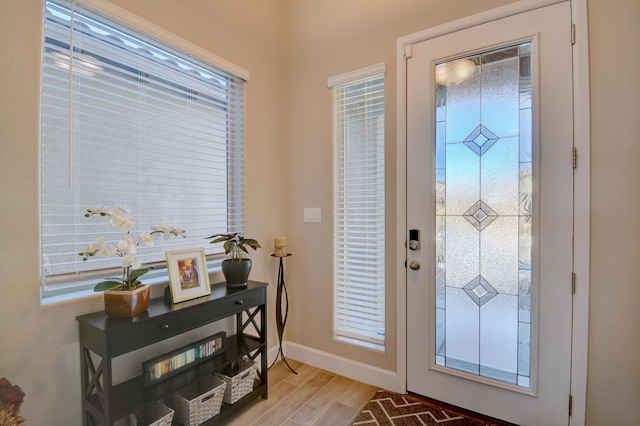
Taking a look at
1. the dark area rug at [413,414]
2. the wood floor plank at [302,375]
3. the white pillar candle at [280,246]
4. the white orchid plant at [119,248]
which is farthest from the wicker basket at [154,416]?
the white pillar candle at [280,246]

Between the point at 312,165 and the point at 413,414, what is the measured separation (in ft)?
6.23

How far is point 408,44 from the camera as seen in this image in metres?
2.02

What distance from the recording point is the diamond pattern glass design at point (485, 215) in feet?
5.60

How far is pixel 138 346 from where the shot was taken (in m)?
1.34

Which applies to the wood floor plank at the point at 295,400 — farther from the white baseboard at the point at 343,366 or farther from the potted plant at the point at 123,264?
the potted plant at the point at 123,264

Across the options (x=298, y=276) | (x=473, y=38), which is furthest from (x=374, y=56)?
(x=298, y=276)

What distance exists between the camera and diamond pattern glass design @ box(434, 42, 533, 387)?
171 centimetres

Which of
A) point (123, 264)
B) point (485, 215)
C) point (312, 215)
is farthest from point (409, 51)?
point (123, 264)

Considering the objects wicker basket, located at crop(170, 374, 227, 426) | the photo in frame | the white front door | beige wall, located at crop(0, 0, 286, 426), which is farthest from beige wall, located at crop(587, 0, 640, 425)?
beige wall, located at crop(0, 0, 286, 426)

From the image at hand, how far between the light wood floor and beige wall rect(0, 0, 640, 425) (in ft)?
0.73

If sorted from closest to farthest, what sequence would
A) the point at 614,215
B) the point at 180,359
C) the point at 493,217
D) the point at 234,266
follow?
1. the point at 614,215
2. the point at 180,359
3. the point at 493,217
4. the point at 234,266

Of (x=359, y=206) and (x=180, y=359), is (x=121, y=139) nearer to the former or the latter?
(x=180, y=359)

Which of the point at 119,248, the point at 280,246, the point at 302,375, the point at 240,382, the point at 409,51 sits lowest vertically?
the point at 302,375

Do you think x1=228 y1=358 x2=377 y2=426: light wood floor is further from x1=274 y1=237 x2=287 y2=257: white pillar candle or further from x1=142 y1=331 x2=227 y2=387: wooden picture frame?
x1=274 y1=237 x2=287 y2=257: white pillar candle
